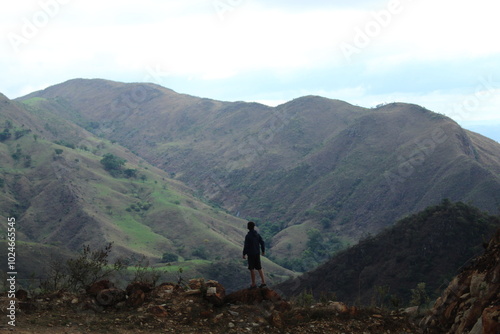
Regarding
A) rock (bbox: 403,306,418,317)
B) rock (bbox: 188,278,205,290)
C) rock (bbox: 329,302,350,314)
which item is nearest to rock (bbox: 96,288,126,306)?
rock (bbox: 188,278,205,290)

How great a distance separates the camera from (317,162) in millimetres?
87375

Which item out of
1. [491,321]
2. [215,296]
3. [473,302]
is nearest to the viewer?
[491,321]

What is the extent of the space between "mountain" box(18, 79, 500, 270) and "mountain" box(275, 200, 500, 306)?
974 inches

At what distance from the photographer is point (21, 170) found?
225 ft

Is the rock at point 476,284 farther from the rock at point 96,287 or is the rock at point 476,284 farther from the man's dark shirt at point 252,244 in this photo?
the rock at point 96,287

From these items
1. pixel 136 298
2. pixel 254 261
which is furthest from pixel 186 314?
pixel 254 261

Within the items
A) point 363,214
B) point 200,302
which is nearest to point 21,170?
point 363,214

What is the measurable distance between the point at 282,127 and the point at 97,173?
159 ft

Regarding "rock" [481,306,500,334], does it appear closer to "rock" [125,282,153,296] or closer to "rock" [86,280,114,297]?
"rock" [125,282,153,296]

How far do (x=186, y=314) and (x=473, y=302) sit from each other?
229 inches

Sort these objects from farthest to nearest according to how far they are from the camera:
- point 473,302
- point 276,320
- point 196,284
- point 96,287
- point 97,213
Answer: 1. point 97,213
2. point 196,284
3. point 96,287
4. point 276,320
5. point 473,302

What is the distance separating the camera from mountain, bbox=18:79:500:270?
64.3 meters

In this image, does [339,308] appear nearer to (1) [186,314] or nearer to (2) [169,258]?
(1) [186,314]

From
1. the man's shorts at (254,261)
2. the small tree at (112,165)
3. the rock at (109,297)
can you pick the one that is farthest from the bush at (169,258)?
the rock at (109,297)
